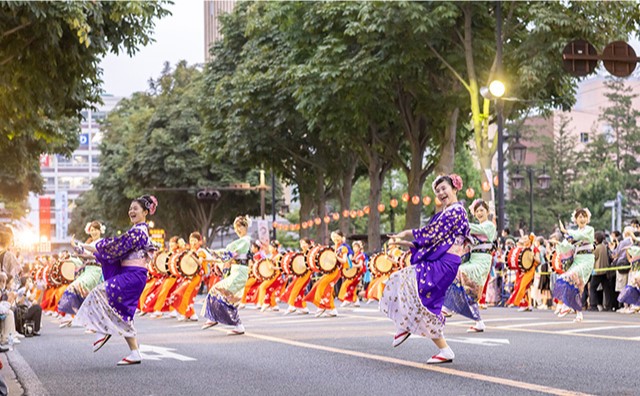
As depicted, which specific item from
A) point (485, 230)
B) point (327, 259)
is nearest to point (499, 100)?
point (327, 259)

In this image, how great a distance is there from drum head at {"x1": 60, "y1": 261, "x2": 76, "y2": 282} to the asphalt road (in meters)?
7.68

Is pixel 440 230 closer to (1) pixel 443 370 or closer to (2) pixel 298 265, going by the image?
(1) pixel 443 370

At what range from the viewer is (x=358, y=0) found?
33.9 meters

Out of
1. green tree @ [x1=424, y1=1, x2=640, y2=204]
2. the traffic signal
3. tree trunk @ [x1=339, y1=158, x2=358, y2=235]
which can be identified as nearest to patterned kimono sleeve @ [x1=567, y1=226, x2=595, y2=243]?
green tree @ [x1=424, y1=1, x2=640, y2=204]

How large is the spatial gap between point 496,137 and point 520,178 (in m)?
10.0

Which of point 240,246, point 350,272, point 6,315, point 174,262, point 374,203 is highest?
point 374,203

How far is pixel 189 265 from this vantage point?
24.3 meters

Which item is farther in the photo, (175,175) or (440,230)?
(175,175)

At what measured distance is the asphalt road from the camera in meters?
9.75

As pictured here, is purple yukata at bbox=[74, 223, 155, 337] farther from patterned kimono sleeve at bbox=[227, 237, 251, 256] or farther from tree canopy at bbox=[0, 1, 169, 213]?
patterned kimono sleeve at bbox=[227, 237, 251, 256]

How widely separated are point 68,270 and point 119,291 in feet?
46.8

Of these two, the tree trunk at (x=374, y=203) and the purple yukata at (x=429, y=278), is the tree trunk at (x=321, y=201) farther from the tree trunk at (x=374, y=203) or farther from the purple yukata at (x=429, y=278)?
the purple yukata at (x=429, y=278)

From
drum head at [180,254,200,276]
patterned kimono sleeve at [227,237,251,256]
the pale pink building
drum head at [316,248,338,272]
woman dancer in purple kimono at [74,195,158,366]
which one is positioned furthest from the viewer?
the pale pink building

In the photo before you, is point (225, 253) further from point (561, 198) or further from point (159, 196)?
point (561, 198)
